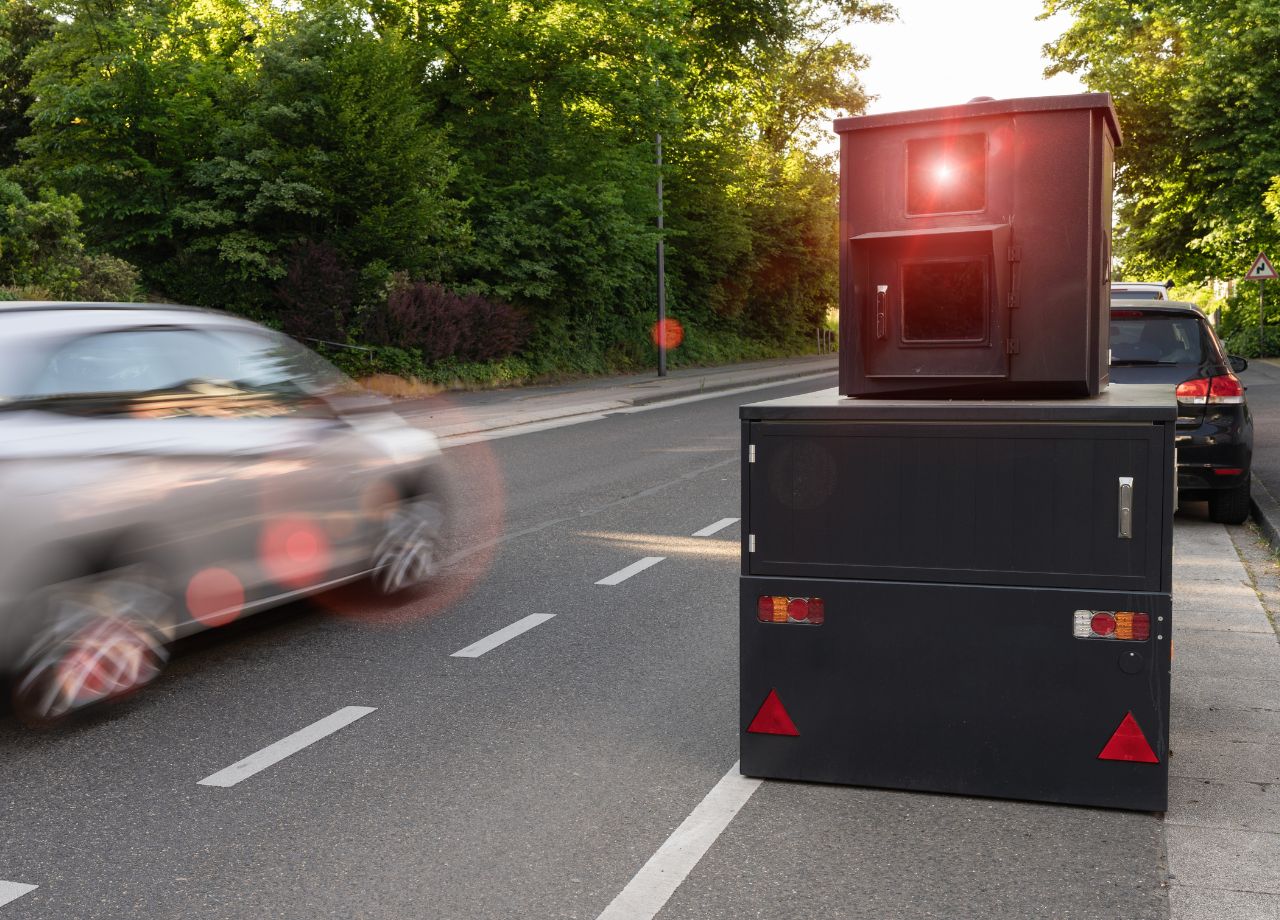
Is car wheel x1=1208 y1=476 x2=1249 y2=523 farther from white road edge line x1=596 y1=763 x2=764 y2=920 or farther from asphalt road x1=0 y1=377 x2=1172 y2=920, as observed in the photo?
white road edge line x1=596 y1=763 x2=764 y2=920

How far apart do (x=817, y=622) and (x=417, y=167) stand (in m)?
22.5

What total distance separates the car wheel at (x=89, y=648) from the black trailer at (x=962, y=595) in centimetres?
275

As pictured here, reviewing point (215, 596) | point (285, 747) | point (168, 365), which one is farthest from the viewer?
point (168, 365)

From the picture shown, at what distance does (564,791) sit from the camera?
15.1 feet

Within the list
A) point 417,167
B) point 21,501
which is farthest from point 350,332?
point 21,501

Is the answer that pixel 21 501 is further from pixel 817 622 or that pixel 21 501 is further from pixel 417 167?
pixel 417 167

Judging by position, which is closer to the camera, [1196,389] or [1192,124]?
[1196,389]

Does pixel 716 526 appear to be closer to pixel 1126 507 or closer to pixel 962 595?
pixel 962 595

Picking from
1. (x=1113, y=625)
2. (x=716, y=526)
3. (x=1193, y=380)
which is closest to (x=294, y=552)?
(x=1113, y=625)

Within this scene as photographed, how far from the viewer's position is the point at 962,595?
4.34 metres

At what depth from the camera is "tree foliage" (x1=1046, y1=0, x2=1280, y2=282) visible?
118ft

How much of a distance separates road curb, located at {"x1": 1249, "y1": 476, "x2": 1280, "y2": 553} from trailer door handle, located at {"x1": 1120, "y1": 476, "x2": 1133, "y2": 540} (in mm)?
5348

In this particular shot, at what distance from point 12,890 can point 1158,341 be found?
8740 millimetres

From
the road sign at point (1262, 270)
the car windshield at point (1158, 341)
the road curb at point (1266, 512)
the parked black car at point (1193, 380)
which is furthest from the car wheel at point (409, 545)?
the road sign at point (1262, 270)
